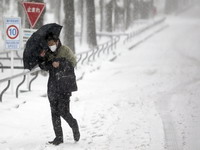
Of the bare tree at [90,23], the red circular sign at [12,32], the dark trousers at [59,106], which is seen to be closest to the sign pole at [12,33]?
the red circular sign at [12,32]

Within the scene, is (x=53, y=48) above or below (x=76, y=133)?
above

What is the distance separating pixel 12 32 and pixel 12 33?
0.10 feet

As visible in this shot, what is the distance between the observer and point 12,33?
10453 millimetres

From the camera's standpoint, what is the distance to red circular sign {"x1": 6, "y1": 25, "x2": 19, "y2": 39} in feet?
34.1

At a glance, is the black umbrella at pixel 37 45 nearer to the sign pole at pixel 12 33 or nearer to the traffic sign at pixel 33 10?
the sign pole at pixel 12 33

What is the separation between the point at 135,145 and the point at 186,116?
104 inches

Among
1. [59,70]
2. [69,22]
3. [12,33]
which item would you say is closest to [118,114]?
[59,70]

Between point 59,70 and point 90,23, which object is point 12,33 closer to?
point 59,70

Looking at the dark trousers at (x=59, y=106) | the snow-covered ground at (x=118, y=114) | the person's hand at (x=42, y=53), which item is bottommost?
the snow-covered ground at (x=118, y=114)

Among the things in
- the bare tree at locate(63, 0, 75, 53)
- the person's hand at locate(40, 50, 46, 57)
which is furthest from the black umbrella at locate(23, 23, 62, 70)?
the bare tree at locate(63, 0, 75, 53)

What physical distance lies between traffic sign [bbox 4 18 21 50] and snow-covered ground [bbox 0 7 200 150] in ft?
4.67

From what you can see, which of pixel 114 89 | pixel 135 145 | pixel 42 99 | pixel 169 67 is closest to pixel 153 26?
pixel 169 67

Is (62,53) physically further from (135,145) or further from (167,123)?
(167,123)

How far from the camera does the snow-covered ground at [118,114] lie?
7.07 m
